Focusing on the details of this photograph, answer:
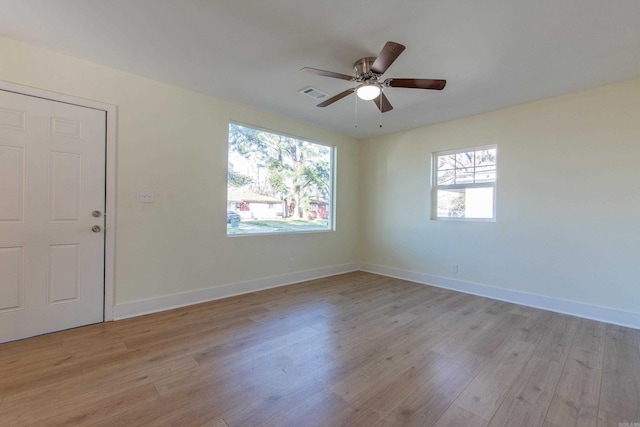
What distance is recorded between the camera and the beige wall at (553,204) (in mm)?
2844

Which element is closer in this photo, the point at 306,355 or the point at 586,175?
the point at 306,355

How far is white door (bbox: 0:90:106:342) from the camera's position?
2334mm

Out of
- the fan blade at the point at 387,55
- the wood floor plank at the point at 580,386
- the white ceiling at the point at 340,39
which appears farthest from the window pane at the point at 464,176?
the fan blade at the point at 387,55

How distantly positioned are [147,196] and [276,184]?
5.60 feet

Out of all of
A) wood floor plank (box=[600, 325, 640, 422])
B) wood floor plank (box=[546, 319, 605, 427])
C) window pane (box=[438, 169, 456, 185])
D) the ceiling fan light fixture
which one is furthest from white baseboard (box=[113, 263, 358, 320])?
wood floor plank (box=[600, 325, 640, 422])

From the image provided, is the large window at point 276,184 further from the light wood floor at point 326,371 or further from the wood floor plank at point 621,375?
the wood floor plank at point 621,375

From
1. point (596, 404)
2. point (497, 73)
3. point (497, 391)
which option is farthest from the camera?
point (497, 73)

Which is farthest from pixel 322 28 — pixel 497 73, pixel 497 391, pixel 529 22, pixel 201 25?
pixel 497 391

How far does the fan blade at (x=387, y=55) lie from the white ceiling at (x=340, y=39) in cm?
24

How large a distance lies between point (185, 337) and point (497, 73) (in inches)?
151

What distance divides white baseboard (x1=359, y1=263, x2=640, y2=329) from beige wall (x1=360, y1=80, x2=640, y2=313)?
56 millimetres

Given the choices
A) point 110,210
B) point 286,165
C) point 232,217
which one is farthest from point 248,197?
point 110,210

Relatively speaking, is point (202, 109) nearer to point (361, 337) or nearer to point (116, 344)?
point (116, 344)

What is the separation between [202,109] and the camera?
11.0 ft
